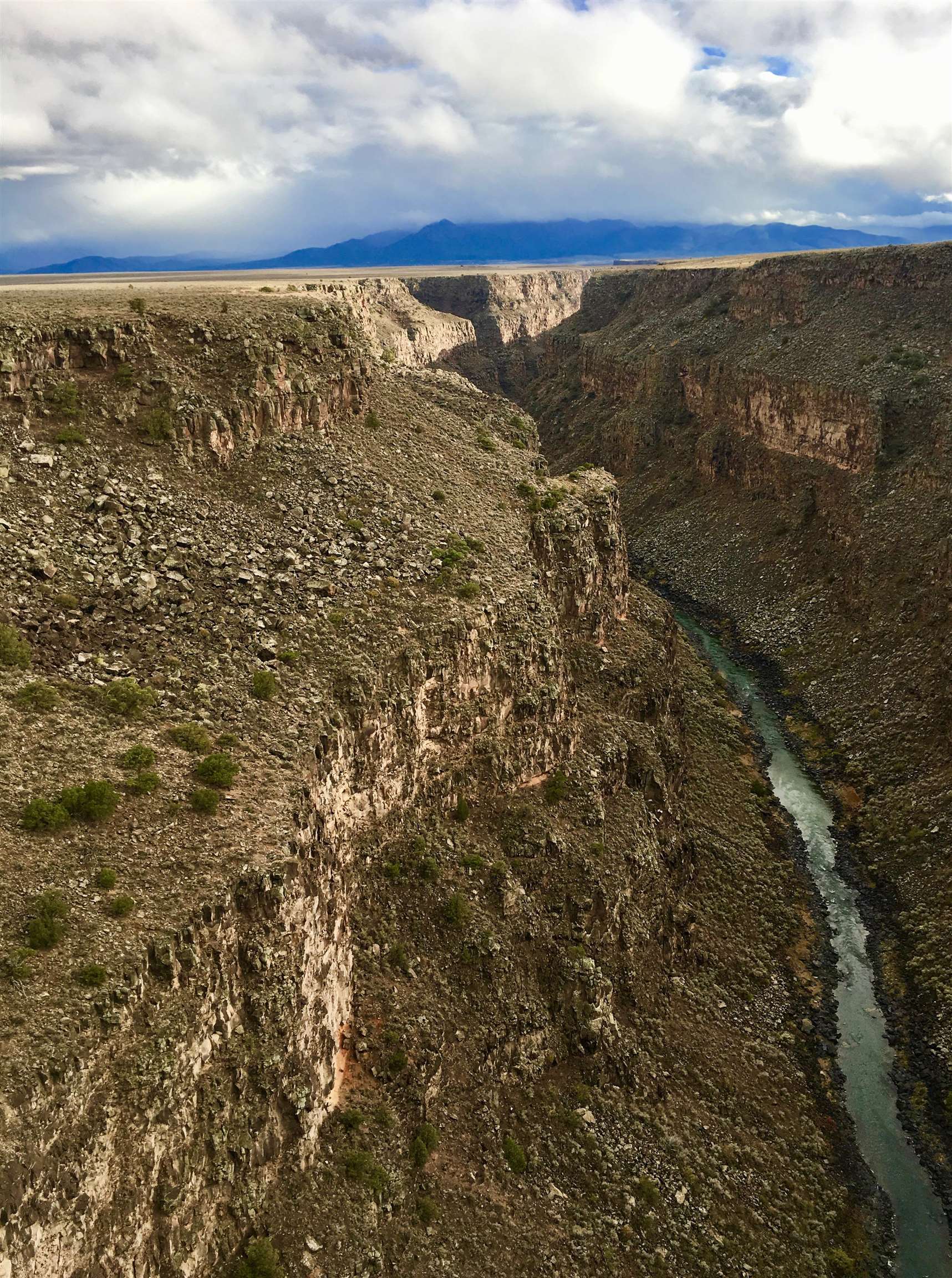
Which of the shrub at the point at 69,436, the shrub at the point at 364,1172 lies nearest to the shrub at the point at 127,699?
the shrub at the point at 69,436

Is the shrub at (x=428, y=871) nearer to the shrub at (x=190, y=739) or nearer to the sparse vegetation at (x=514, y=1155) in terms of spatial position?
the sparse vegetation at (x=514, y=1155)

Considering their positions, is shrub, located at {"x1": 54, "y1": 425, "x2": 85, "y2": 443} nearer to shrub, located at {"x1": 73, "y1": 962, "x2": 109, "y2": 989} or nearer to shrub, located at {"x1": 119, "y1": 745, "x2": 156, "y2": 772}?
shrub, located at {"x1": 119, "y1": 745, "x2": 156, "y2": 772}

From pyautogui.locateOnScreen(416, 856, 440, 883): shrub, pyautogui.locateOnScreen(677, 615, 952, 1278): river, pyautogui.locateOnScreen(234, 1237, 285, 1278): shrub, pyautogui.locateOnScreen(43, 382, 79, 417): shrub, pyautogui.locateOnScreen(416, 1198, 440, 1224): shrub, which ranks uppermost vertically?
pyautogui.locateOnScreen(43, 382, 79, 417): shrub

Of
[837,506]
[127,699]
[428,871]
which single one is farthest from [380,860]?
[837,506]

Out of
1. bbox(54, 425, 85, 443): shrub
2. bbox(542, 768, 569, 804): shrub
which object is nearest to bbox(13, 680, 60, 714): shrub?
bbox(54, 425, 85, 443): shrub

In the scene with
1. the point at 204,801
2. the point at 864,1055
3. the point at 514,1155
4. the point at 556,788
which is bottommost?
the point at 864,1055

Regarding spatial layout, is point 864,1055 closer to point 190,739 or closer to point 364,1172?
point 364,1172
